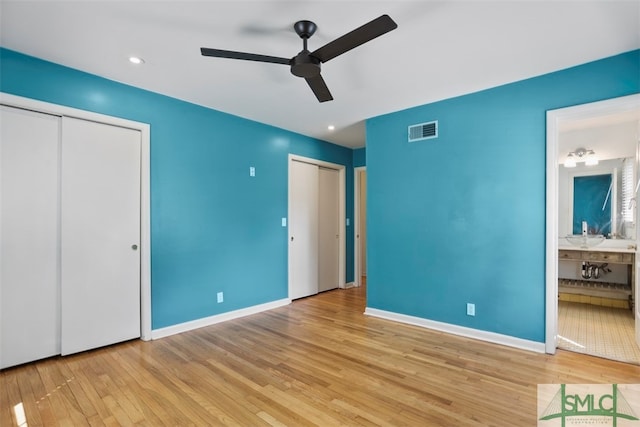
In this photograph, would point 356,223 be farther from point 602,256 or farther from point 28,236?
point 28,236

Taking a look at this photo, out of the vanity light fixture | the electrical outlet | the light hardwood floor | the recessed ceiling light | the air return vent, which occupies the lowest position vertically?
the light hardwood floor

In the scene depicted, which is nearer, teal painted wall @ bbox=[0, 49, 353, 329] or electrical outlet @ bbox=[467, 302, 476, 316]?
teal painted wall @ bbox=[0, 49, 353, 329]

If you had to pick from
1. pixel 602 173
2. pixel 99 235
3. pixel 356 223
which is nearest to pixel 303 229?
pixel 356 223

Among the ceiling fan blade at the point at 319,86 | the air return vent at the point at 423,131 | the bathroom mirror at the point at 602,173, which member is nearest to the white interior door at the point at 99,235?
the ceiling fan blade at the point at 319,86

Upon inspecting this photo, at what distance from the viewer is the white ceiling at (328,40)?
1937 mm

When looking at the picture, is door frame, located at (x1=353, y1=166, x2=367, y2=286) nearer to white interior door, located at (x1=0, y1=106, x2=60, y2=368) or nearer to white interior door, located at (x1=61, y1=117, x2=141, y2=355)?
white interior door, located at (x1=61, y1=117, x2=141, y2=355)

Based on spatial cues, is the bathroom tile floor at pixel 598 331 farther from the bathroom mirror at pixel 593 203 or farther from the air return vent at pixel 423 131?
the air return vent at pixel 423 131

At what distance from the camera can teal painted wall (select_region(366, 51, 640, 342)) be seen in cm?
284

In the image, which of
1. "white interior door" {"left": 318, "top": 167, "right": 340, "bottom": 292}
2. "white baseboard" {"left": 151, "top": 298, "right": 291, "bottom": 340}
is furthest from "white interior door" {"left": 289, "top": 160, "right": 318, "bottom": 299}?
"white baseboard" {"left": 151, "top": 298, "right": 291, "bottom": 340}

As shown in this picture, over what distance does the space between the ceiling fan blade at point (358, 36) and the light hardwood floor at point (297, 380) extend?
2.26 metres

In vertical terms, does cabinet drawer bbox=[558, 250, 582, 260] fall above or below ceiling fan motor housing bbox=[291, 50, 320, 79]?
below

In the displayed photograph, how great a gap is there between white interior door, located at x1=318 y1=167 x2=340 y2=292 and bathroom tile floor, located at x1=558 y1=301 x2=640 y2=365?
3.17m

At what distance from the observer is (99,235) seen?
9.53 feet

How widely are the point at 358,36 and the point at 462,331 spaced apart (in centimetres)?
299
